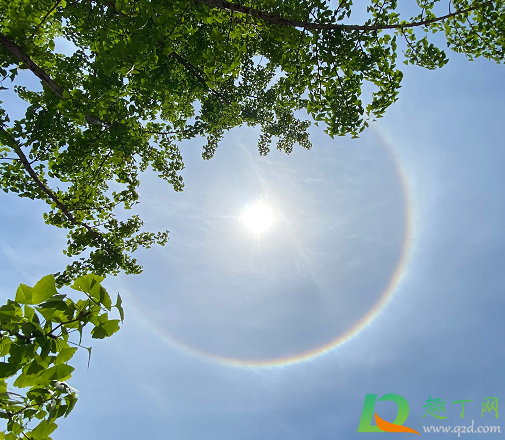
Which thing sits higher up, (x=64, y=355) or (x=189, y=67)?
(x=189, y=67)

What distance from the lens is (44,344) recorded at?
1183mm

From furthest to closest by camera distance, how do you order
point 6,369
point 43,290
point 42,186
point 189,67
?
1. point 189,67
2. point 42,186
3. point 43,290
4. point 6,369

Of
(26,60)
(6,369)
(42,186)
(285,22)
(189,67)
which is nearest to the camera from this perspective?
(6,369)

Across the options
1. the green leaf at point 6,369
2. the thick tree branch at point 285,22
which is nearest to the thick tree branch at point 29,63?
the thick tree branch at point 285,22

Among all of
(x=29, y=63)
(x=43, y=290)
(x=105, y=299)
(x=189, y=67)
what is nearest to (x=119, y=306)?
(x=105, y=299)

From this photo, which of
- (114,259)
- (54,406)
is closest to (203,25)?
(114,259)

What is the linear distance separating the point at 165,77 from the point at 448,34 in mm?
5842

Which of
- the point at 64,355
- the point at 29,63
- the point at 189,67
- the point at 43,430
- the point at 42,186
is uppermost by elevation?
the point at 189,67

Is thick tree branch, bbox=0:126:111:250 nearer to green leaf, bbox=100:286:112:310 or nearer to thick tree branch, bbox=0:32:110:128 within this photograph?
thick tree branch, bbox=0:32:110:128

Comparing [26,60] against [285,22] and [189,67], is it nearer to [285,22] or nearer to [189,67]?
[285,22]

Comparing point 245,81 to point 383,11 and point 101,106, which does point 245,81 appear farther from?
point 101,106

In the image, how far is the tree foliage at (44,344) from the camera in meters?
1.15

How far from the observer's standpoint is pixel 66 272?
718cm

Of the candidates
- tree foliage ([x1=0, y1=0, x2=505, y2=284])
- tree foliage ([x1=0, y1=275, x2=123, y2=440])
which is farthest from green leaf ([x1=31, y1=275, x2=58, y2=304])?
tree foliage ([x1=0, y1=0, x2=505, y2=284])
